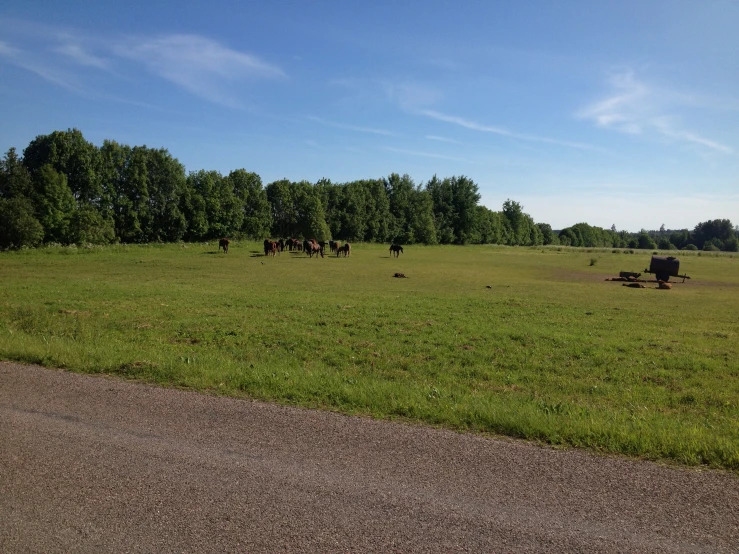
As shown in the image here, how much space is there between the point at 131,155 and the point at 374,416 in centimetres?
7900

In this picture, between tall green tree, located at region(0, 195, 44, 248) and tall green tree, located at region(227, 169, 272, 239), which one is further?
tall green tree, located at region(227, 169, 272, 239)

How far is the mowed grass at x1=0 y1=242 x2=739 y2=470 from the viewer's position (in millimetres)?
6836

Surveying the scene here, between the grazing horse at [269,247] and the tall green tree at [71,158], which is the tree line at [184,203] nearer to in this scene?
the tall green tree at [71,158]

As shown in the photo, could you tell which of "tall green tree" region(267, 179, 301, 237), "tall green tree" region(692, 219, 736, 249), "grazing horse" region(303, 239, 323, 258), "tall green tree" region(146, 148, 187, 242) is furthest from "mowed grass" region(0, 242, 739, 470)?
"tall green tree" region(692, 219, 736, 249)

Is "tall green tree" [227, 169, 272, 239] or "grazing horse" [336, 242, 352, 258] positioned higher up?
"tall green tree" [227, 169, 272, 239]

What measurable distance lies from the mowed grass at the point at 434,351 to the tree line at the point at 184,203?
34777mm

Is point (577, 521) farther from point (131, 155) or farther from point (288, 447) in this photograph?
point (131, 155)

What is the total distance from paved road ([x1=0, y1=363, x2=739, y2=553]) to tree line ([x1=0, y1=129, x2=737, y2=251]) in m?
52.8

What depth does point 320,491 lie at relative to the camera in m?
4.40

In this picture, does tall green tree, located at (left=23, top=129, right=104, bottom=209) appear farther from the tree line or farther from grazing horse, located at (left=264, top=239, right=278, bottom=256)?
grazing horse, located at (left=264, top=239, right=278, bottom=256)

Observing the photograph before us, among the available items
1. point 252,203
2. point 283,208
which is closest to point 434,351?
point 252,203

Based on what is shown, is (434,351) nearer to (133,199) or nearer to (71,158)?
(71,158)

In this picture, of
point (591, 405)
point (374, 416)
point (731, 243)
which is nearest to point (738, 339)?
point (591, 405)

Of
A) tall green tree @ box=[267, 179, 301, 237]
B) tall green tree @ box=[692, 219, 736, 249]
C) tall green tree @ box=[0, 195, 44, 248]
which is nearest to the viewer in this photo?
tall green tree @ box=[0, 195, 44, 248]
